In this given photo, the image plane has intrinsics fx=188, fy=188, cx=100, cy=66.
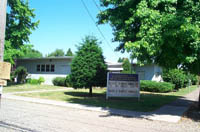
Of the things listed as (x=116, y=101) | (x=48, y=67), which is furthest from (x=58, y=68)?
(x=116, y=101)

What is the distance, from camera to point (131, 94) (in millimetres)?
14461

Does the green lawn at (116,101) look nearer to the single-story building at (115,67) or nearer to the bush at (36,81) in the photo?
the bush at (36,81)

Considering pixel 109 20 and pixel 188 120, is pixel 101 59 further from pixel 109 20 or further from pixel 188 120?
pixel 188 120

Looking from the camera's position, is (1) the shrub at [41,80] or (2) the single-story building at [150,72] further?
(1) the shrub at [41,80]

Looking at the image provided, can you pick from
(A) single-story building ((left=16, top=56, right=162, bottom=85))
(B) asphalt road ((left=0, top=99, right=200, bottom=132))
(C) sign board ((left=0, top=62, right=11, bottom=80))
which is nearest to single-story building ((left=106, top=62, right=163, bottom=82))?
(A) single-story building ((left=16, top=56, right=162, bottom=85))

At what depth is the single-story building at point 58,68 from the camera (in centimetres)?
2470

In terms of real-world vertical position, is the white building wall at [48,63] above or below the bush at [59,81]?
above

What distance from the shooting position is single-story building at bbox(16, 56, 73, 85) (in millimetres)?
25513

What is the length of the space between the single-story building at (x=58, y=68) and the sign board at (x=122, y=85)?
10.4m

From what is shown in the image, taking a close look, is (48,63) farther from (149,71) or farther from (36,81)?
(149,71)

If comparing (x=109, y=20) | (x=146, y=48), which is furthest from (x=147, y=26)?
(x=109, y=20)

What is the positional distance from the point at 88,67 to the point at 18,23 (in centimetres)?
1242

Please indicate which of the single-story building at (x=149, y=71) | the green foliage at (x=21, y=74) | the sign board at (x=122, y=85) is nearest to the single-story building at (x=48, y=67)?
the green foliage at (x=21, y=74)

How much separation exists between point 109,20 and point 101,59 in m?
5.76
